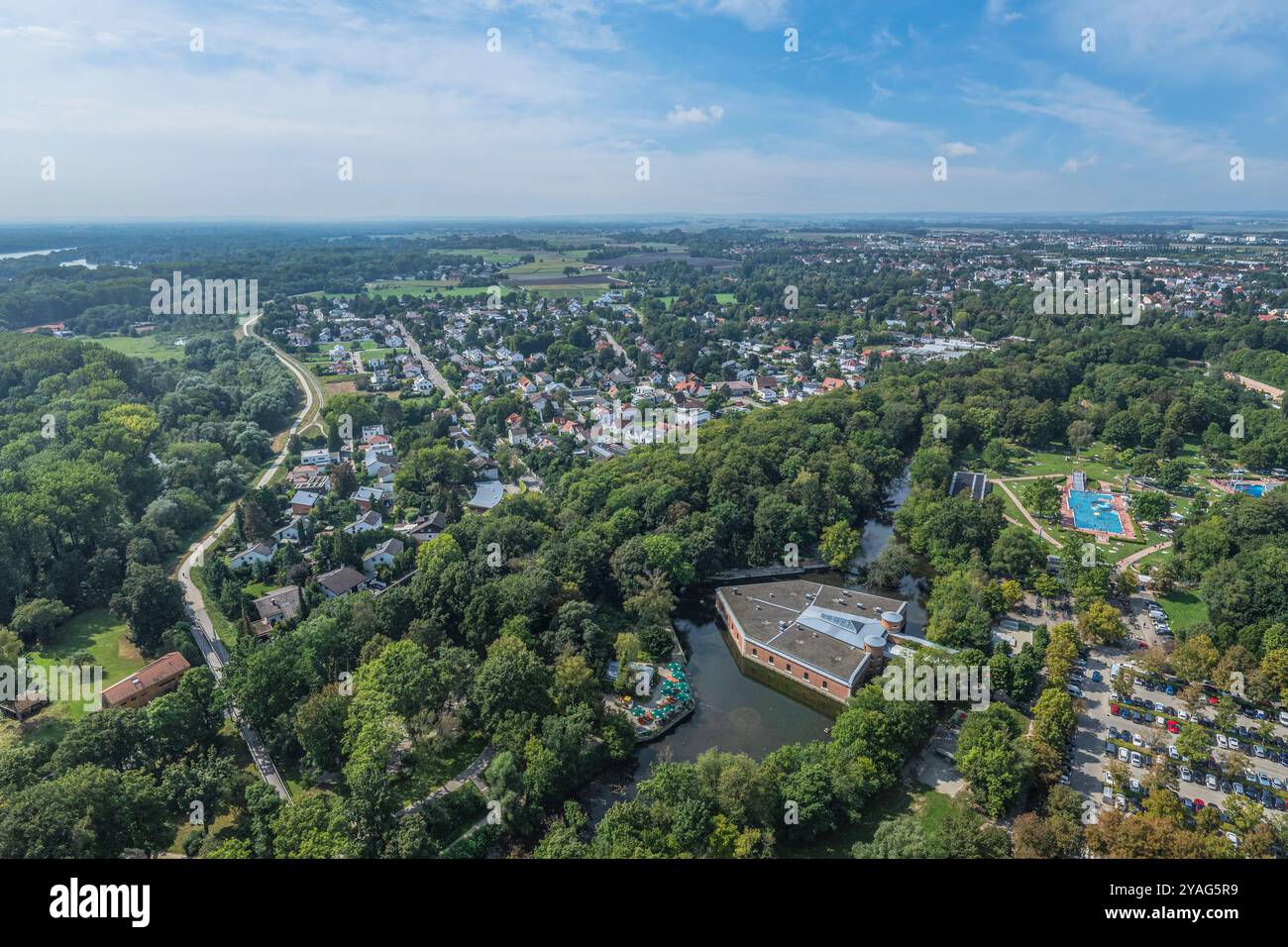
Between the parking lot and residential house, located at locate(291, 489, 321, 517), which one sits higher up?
residential house, located at locate(291, 489, 321, 517)

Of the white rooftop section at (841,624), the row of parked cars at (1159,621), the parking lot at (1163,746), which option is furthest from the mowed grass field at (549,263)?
the parking lot at (1163,746)

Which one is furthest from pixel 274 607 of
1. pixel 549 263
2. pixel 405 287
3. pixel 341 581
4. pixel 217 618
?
pixel 549 263

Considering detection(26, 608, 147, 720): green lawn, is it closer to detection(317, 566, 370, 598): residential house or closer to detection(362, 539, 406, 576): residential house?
detection(317, 566, 370, 598): residential house

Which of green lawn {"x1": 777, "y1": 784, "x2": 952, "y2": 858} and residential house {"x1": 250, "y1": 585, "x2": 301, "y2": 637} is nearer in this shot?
green lawn {"x1": 777, "y1": 784, "x2": 952, "y2": 858}

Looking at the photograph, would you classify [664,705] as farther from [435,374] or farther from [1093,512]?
[435,374]

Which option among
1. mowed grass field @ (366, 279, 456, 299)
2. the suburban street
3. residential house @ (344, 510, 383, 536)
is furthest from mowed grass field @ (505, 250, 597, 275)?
residential house @ (344, 510, 383, 536)

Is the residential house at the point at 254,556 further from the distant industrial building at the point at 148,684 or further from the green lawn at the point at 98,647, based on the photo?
→ the distant industrial building at the point at 148,684

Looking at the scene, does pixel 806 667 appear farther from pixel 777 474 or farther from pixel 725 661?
pixel 777 474
